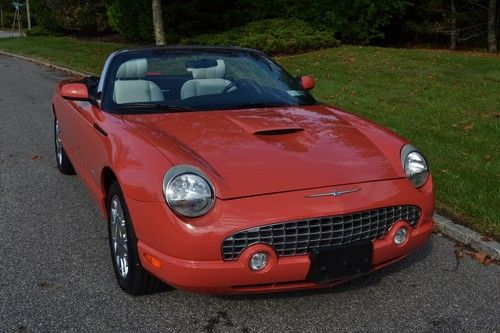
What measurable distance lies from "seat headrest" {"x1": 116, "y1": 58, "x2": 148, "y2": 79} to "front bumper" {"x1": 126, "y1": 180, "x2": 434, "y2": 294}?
1693 mm

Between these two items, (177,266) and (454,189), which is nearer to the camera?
(177,266)

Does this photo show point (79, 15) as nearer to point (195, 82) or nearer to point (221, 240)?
point (195, 82)

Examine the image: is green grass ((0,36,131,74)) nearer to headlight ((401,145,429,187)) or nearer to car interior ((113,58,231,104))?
car interior ((113,58,231,104))

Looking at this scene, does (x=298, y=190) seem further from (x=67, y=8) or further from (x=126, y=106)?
(x=67, y=8)

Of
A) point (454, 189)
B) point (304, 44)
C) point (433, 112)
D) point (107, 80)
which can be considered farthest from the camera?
point (304, 44)

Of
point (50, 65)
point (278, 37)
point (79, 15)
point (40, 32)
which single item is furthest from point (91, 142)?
point (40, 32)

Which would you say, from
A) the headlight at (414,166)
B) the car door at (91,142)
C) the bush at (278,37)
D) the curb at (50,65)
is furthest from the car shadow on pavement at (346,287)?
the bush at (278,37)

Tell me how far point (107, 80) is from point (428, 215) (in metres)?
2.51

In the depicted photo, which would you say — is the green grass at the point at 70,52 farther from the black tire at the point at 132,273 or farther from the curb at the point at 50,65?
the black tire at the point at 132,273

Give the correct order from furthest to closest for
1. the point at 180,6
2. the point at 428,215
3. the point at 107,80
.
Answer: the point at 180,6
the point at 107,80
the point at 428,215

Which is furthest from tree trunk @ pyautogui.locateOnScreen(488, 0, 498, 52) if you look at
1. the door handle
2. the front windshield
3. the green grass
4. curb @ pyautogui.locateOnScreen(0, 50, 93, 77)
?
the door handle

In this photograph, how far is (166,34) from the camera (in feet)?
72.2

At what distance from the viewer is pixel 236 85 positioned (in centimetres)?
447

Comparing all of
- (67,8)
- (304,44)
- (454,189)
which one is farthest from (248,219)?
(67,8)
